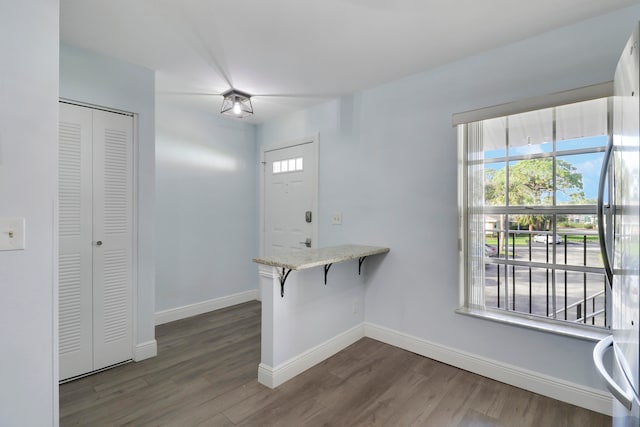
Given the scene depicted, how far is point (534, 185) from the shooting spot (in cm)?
214

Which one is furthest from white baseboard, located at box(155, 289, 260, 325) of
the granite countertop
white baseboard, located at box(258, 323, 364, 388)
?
the granite countertop

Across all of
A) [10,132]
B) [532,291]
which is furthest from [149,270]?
[532,291]

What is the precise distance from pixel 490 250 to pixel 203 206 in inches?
121

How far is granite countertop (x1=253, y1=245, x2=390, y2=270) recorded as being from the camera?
2.03 meters

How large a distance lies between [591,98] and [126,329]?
363 centimetres

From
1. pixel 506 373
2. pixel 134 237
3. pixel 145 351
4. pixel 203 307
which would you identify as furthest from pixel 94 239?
pixel 506 373

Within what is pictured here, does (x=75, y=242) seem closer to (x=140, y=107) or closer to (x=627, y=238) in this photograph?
(x=140, y=107)

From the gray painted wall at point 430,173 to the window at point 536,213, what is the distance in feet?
0.47

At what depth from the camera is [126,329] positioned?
97.0 inches

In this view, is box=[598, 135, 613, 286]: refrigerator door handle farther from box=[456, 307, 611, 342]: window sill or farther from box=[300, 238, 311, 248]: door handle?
box=[300, 238, 311, 248]: door handle

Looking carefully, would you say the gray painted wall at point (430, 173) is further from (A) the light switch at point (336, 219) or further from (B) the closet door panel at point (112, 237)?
(B) the closet door panel at point (112, 237)

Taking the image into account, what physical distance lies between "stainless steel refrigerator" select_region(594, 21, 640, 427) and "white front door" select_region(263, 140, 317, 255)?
268cm

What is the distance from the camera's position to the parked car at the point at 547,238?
2.06 meters

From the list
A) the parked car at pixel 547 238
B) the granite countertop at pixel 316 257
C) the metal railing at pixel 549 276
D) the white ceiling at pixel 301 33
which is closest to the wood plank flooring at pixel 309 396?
the metal railing at pixel 549 276
